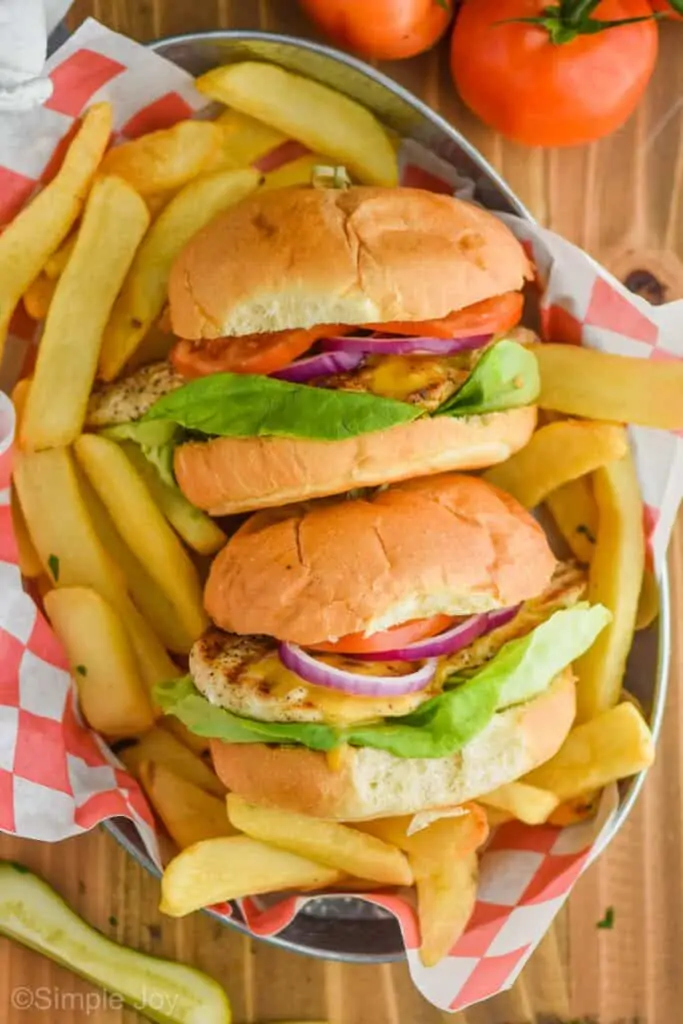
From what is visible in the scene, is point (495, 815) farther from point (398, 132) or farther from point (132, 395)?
point (398, 132)

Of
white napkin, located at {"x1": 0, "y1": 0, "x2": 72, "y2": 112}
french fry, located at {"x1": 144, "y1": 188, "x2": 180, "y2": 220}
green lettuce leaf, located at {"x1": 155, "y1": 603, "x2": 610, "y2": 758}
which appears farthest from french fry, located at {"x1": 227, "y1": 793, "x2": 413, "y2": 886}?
white napkin, located at {"x1": 0, "y1": 0, "x2": 72, "y2": 112}

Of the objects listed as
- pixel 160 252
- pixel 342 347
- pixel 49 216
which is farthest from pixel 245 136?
pixel 342 347

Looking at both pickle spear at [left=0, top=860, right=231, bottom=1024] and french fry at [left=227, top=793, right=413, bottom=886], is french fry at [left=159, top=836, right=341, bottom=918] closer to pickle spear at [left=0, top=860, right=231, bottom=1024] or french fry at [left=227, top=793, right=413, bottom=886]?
french fry at [left=227, top=793, right=413, bottom=886]

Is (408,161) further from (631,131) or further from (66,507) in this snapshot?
Answer: (66,507)

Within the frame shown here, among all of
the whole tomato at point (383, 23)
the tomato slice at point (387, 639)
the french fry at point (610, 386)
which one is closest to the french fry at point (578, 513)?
the french fry at point (610, 386)

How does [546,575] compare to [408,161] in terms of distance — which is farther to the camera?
[408,161]

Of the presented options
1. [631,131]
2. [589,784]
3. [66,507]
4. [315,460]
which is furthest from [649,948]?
[631,131]
